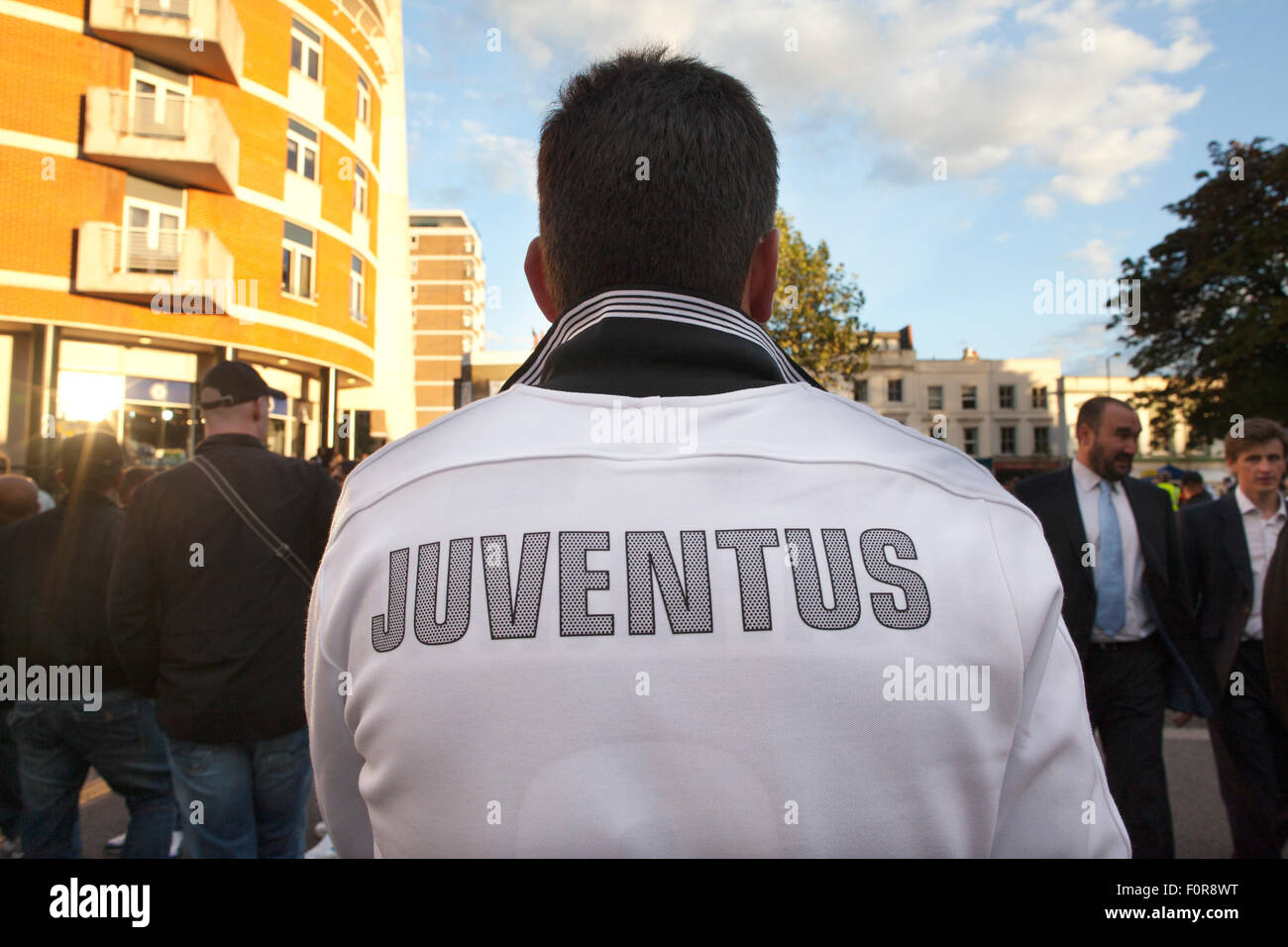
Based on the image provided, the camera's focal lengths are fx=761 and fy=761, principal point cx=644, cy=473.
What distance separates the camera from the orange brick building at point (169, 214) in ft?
50.3

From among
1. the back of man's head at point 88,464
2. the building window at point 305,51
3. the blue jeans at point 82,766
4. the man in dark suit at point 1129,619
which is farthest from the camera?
the building window at point 305,51

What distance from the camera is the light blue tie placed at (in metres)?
4.09

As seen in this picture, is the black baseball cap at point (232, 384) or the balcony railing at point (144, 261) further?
the balcony railing at point (144, 261)

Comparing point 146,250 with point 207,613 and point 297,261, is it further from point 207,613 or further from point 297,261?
point 207,613

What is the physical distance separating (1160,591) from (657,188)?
13.7ft

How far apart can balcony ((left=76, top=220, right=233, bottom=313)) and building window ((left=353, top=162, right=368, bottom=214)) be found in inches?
237

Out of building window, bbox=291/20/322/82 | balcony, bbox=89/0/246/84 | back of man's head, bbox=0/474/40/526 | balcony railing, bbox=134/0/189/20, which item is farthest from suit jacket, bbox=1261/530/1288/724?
building window, bbox=291/20/322/82

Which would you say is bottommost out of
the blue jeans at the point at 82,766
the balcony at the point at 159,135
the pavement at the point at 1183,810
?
the pavement at the point at 1183,810

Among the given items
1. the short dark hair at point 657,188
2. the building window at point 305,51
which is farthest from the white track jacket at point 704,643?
the building window at point 305,51

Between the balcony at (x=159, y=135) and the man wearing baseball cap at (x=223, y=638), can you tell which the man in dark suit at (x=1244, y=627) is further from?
the balcony at (x=159, y=135)

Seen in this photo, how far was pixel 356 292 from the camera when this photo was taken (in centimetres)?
2300

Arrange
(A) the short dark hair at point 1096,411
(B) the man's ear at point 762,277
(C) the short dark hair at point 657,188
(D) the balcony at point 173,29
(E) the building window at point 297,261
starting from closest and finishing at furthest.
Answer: (C) the short dark hair at point 657,188 < (B) the man's ear at point 762,277 < (A) the short dark hair at point 1096,411 < (D) the balcony at point 173,29 < (E) the building window at point 297,261

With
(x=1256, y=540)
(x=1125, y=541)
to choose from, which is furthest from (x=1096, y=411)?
(x=1256, y=540)

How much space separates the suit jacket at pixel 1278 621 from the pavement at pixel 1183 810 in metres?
1.44
